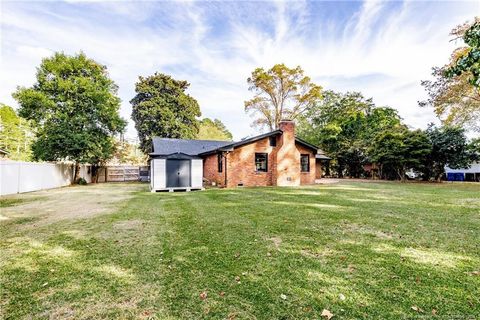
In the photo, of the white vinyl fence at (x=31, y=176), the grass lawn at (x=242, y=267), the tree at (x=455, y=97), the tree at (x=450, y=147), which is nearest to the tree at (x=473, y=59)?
the grass lawn at (x=242, y=267)

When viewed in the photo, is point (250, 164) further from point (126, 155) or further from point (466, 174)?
point (466, 174)

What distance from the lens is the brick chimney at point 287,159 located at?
1678 centimetres

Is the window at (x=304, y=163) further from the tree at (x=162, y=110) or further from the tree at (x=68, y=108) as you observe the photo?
the tree at (x=162, y=110)

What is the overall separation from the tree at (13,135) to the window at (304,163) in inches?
1283

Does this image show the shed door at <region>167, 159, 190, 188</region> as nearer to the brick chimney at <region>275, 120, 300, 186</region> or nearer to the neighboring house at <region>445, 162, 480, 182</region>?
the brick chimney at <region>275, 120, 300, 186</region>

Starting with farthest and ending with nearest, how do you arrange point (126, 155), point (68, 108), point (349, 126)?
point (126, 155)
point (349, 126)
point (68, 108)

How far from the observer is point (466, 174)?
931 inches

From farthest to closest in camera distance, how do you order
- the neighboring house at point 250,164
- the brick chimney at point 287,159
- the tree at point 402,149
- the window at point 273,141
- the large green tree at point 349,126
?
the large green tree at point 349,126 → the tree at point 402,149 → the window at point 273,141 → the brick chimney at point 287,159 → the neighboring house at point 250,164

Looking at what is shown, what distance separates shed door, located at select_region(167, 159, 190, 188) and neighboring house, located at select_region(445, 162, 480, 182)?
81.7ft

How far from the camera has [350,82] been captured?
87.4 feet

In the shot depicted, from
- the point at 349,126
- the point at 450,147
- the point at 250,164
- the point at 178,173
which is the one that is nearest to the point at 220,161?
the point at 250,164

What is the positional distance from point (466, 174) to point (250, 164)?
22.2 metres

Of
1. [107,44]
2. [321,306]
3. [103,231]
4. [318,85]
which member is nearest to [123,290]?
[321,306]

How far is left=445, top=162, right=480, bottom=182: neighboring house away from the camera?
74.5 ft
